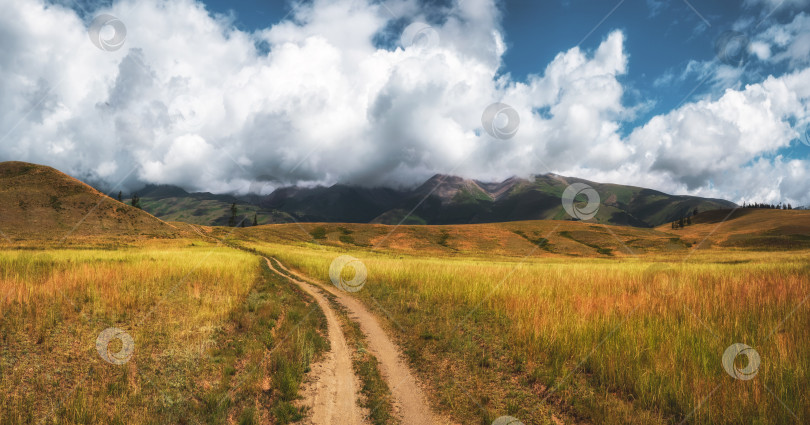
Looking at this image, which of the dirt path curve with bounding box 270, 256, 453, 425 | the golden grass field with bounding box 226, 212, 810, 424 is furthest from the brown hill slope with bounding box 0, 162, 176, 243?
the golden grass field with bounding box 226, 212, 810, 424

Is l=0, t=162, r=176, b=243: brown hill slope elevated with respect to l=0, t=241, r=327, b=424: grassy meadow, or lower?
elevated

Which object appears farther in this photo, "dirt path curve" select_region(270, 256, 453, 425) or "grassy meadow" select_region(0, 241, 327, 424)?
"dirt path curve" select_region(270, 256, 453, 425)

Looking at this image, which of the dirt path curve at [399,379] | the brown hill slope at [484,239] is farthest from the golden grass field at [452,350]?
the brown hill slope at [484,239]

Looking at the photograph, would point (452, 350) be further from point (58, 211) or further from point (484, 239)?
point (58, 211)

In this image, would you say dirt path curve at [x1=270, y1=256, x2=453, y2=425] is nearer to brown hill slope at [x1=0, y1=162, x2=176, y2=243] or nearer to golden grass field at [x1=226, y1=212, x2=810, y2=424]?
golden grass field at [x1=226, y1=212, x2=810, y2=424]

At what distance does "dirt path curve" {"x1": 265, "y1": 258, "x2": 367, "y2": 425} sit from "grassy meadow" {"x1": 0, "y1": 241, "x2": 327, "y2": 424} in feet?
1.07

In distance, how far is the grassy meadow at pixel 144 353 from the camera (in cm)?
522

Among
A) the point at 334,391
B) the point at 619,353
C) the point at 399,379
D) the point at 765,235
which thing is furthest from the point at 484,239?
the point at 334,391

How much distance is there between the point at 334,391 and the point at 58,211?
114 metres

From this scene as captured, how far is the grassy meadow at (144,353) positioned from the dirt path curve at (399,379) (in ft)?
5.67

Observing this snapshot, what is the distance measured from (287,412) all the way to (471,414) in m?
3.27

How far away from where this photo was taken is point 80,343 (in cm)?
702

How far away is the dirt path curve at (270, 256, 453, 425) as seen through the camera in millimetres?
→ 5496

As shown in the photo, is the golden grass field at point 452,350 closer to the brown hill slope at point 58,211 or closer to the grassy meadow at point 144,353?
the grassy meadow at point 144,353
